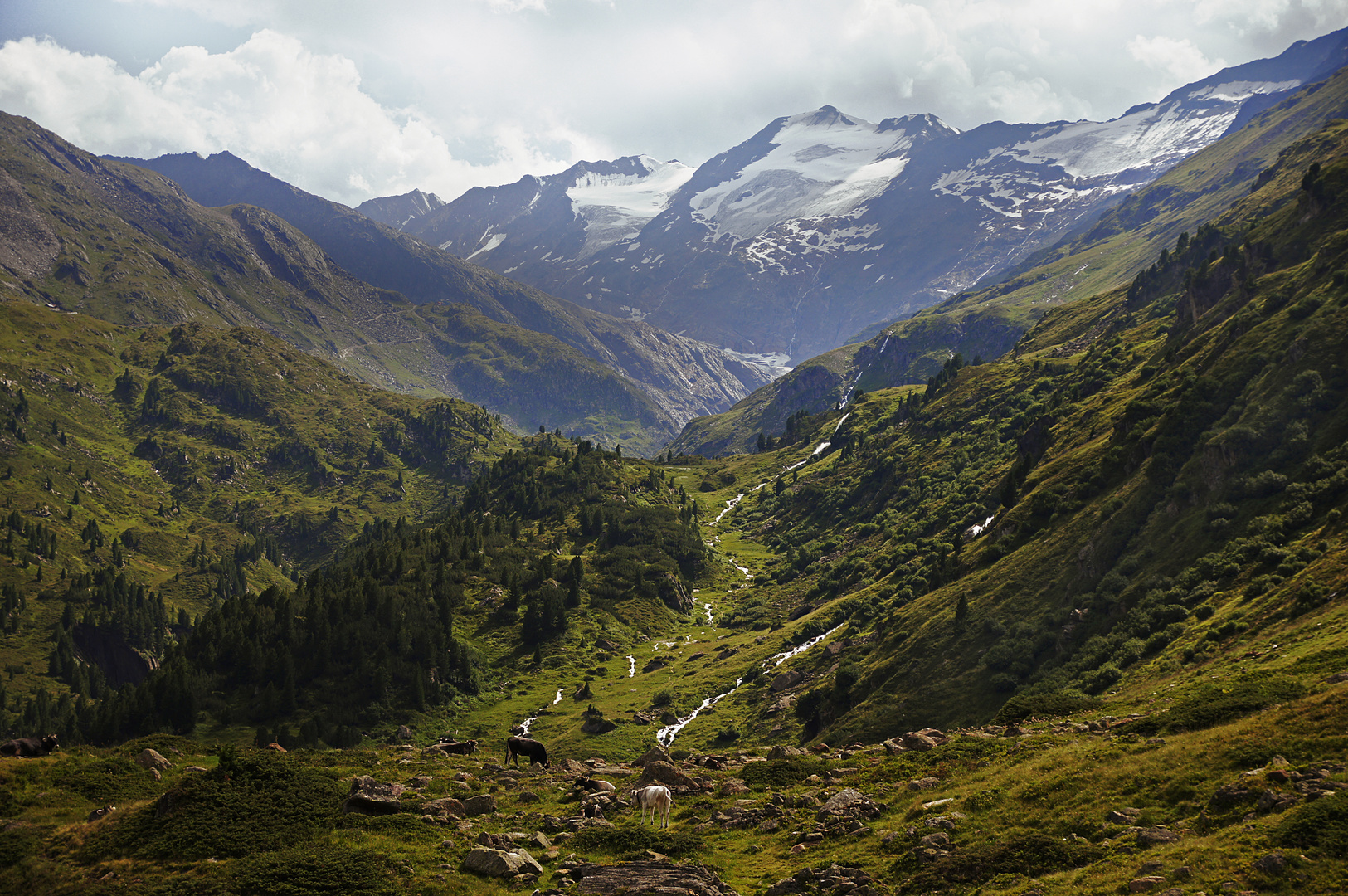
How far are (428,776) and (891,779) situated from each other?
29086 mm

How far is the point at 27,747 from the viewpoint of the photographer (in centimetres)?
4425

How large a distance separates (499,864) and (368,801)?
9.40 metres

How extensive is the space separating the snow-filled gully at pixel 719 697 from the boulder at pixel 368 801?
95092mm

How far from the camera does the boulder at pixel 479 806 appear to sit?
41.6 meters

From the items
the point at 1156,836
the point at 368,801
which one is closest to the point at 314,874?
the point at 368,801

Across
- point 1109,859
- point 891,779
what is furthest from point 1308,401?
point 1109,859

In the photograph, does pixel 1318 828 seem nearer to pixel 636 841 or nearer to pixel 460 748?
pixel 636 841

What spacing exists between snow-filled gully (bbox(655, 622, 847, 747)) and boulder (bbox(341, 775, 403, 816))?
95092mm

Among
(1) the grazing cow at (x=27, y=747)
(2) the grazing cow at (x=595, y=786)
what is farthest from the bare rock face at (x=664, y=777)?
(1) the grazing cow at (x=27, y=747)

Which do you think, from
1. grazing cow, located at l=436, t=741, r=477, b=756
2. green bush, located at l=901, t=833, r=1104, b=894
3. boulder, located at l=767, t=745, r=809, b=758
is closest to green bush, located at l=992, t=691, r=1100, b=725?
boulder, located at l=767, t=745, r=809, b=758

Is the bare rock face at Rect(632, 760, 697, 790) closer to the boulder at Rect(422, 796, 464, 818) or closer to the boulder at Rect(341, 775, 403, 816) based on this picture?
the boulder at Rect(422, 796, 464, 818)

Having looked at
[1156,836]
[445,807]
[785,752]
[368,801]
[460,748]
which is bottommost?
[785,752]

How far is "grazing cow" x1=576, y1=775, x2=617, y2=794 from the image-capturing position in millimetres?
47344

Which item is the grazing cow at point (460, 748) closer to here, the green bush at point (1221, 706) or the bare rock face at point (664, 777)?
the bare rock face at point (664, 777)
